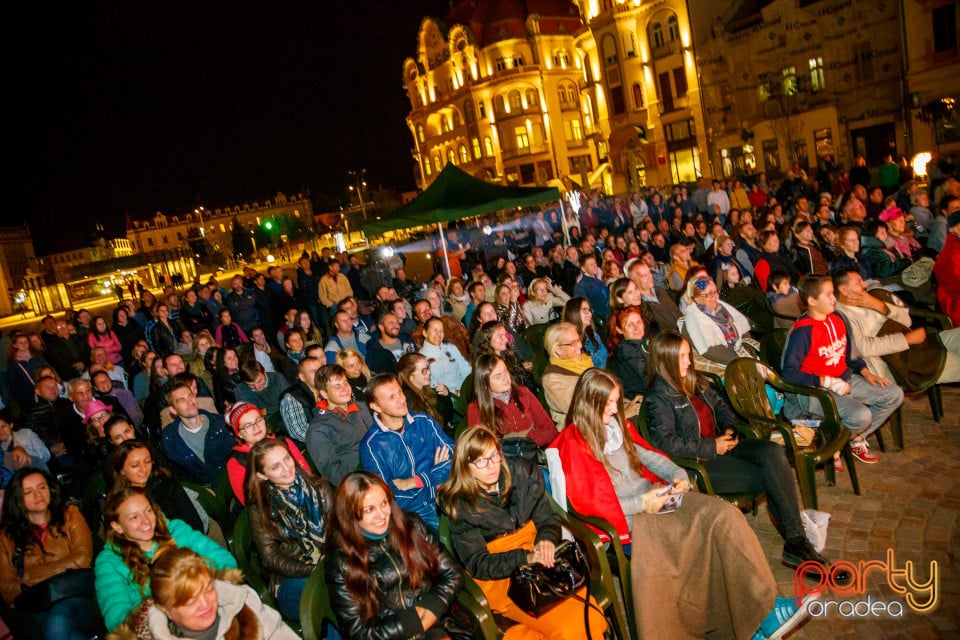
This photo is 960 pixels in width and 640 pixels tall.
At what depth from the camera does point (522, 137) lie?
52188mm

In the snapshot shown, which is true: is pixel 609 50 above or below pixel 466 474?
above

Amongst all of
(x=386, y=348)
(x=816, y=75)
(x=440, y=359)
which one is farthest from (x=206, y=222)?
(x=440, y=359)

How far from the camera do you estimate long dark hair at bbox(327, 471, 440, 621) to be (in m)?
2.83

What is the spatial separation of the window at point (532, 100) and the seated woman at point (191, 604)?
53.3m

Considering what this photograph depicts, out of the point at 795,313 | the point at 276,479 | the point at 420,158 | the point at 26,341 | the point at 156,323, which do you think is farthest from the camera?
the point at 420,158

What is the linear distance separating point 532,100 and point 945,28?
33.4 metres

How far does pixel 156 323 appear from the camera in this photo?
32.8ft

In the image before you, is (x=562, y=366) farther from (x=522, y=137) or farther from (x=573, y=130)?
(x=573, y=130)

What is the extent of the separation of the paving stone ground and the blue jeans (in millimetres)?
4156

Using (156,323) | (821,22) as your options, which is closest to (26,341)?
(156,323)

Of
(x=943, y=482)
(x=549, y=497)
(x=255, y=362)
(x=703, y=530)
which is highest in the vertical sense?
(x=255, y=362)

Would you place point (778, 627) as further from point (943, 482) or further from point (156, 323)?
point (156, 323)

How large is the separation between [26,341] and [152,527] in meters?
6.76

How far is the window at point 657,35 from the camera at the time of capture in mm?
35781
